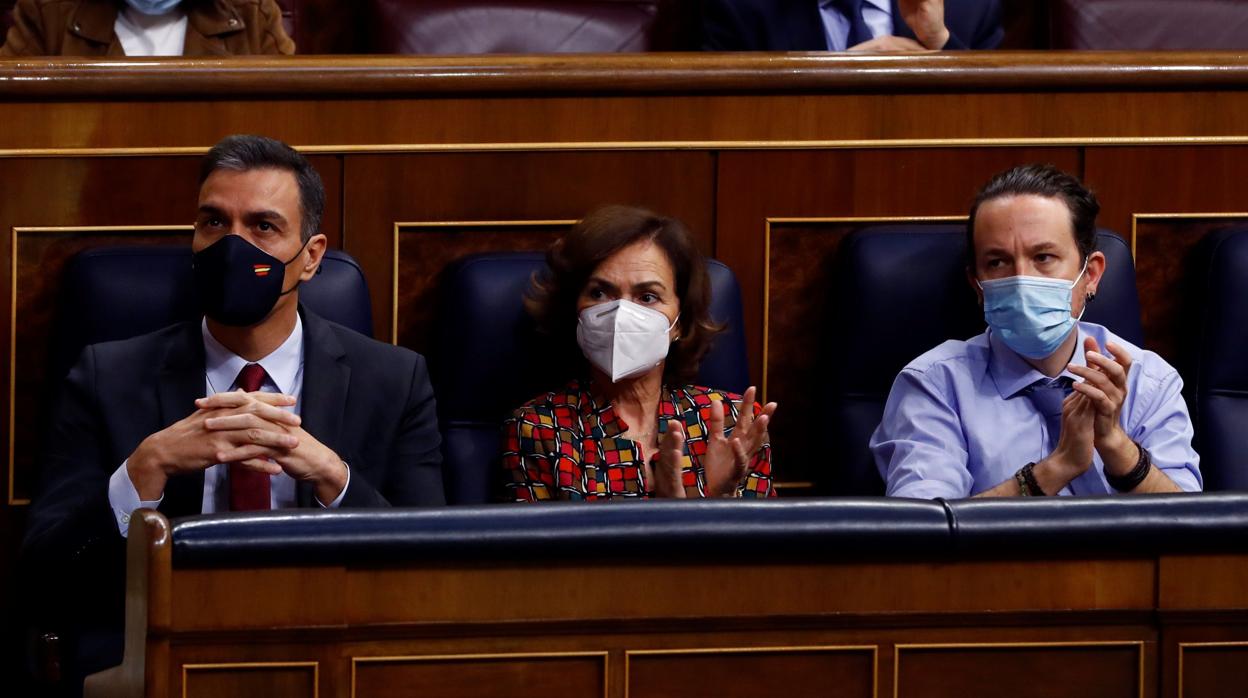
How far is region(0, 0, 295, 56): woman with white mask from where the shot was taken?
189cm

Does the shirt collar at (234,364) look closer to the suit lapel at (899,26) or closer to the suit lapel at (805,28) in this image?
the suit lapel at (805,28)

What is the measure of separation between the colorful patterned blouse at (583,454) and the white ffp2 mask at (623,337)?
52mm

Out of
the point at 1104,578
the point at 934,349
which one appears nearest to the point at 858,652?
the point at 1104,578

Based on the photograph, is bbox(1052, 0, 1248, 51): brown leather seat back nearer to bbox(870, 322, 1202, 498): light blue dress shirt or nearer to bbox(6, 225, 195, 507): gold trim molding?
bbox(870, 322, 1202, 498): light blue dress shirt

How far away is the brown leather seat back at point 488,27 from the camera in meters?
2.19

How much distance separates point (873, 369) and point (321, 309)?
558 mm

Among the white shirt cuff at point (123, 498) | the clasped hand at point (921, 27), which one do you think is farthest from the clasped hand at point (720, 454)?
the clasped hand at point (921, 27)

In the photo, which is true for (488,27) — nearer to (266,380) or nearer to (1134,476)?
(266,380)

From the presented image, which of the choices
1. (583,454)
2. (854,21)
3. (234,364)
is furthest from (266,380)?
(854,21)

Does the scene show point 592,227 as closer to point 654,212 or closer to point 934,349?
point 654,212

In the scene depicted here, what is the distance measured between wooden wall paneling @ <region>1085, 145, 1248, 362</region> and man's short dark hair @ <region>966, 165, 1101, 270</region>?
17 cm

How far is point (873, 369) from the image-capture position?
1.68 meters

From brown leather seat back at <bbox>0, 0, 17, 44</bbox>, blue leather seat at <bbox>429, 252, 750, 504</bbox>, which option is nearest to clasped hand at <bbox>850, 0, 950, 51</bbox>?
blue leather seat at <bbox>429, 252, 750, 504</bbox>

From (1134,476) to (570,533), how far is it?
72 cm
